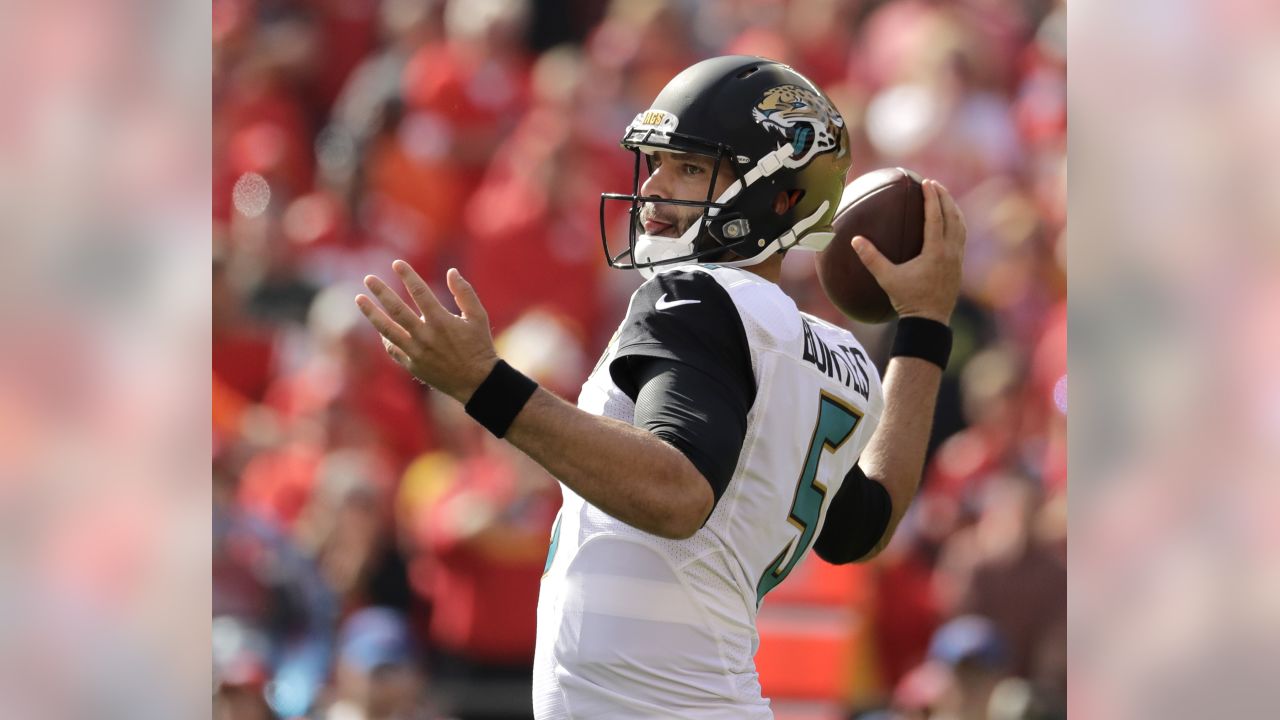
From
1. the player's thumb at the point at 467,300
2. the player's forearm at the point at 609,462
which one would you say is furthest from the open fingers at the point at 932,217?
the player's thumb at the point at 467,300

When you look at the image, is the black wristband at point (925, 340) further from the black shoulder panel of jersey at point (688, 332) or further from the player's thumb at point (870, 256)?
the black shoulder panel of jersey at point (688, 332)

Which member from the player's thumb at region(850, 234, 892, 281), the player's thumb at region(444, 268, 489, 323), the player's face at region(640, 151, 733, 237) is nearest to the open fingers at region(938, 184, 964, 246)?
the player's thumb at region(850, 234, 892, 281)

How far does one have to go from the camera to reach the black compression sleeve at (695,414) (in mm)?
2557

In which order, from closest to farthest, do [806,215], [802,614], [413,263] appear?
[806,215], [802,614], [413,263]

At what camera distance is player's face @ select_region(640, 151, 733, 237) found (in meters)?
3.19

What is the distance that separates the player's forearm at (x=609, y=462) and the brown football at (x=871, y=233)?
114 cm

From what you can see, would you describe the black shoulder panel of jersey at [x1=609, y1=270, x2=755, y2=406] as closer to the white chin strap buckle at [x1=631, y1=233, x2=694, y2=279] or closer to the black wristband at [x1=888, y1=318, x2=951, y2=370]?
the white chin strap buckle at [x1=631, y1=233, x2=694, y2=279]

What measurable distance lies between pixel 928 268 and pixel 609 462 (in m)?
1.20

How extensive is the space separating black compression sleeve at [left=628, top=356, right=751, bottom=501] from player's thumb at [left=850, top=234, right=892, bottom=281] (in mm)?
783

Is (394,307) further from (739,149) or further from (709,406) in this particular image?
(739,149)
